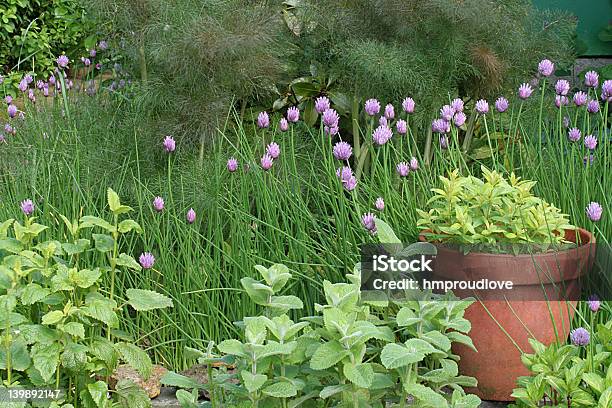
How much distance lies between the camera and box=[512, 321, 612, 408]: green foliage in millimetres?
2395

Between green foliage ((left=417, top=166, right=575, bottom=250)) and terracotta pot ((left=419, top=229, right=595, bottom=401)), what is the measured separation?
2.4 inches

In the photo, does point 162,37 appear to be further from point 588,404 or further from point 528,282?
point 588,404

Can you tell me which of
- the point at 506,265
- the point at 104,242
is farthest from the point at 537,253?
the point at 104,242

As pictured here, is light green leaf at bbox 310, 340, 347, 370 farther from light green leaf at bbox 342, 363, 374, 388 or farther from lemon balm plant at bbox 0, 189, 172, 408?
lemon balm plant at bbox 0, 189, 172, 408

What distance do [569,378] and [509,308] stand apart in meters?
0.57

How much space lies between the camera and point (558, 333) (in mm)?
3062

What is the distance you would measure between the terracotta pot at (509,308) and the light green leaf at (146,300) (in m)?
0.92

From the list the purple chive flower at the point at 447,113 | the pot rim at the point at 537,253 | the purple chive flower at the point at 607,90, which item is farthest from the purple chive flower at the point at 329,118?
the purple chive flower at the point at 607,90

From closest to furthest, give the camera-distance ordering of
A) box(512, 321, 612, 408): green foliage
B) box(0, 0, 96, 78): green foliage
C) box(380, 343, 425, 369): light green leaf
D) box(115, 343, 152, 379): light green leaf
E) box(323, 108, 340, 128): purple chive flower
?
box(380, 343, 425, 369): light green leaf, box(512, 321, 612, 408): green foliage, box(115, 343, 152, 379): light green leaf, box(323, 108, 340, 128): purple chive flower, box(0, 0, 96, 78): green foliage

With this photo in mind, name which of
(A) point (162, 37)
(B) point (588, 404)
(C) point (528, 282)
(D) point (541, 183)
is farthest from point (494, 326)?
(A) point (162, 37)

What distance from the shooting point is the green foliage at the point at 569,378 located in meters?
2.39

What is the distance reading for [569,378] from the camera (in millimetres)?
2424

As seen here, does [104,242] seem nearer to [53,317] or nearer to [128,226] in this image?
[128,226]

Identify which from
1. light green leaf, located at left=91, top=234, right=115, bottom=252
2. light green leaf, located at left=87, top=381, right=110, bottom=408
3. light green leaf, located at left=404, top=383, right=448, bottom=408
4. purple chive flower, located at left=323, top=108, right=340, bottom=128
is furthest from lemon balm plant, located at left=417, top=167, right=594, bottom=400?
light green leaf, located at left=87, top=381, right=110, bottom=408
